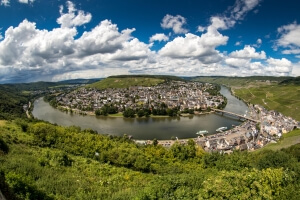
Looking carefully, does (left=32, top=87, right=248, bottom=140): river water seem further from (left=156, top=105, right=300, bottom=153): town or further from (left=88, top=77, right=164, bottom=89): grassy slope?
(left=88, top=77, right=164, bottom=89): grassy slope

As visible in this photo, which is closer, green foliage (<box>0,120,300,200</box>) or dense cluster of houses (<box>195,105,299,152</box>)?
green foliage (<box>0,120,300,200</box>)

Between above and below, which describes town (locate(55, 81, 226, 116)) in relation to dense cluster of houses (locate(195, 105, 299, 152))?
above

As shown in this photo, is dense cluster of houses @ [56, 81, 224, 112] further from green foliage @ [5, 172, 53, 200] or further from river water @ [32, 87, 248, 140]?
green foliage @ [5, 172, 53, 200]

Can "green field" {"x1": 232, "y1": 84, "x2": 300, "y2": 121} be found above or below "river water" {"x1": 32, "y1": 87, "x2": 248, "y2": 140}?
above

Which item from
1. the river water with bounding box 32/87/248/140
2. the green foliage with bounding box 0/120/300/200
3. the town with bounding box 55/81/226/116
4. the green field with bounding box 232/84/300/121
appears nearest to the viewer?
the green foliage with bounding box 0/120/300/200

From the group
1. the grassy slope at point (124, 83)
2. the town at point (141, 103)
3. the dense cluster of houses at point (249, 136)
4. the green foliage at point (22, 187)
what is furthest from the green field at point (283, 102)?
the green foliage at point (22, 187)

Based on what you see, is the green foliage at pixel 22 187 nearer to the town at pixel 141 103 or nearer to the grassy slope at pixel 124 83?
the town at pixel 141 103

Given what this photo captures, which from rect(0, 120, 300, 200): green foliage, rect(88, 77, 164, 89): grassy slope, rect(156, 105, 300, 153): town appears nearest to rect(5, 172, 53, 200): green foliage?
rect(0, 120, 300, 200): green foliage

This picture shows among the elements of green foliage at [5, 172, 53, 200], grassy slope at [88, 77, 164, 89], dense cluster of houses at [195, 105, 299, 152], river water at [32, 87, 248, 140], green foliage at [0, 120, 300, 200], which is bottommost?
dense cluster of houses at [195, 105, 299, 152]

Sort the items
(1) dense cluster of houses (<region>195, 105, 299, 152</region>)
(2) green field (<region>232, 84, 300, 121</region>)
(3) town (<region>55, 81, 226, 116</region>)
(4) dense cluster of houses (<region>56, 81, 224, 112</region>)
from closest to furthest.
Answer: (1) dense cluster of houses (<region>195, 105, 299, 152</region>), (2) green field (<region>232, 84, 300, 121</region>), (3) town (<region>55, 81, 226, 116</region>), (4) dense cluster of houses (<region>56, 81, 224, 112</region>)

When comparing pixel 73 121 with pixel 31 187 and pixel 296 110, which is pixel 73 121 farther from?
pixel 296 110

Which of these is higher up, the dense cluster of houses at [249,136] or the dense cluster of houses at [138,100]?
the dense cluster of houses at [138,100]

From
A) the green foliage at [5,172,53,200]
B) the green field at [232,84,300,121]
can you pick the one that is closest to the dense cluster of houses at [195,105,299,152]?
the green field at [232,84,300,121]
